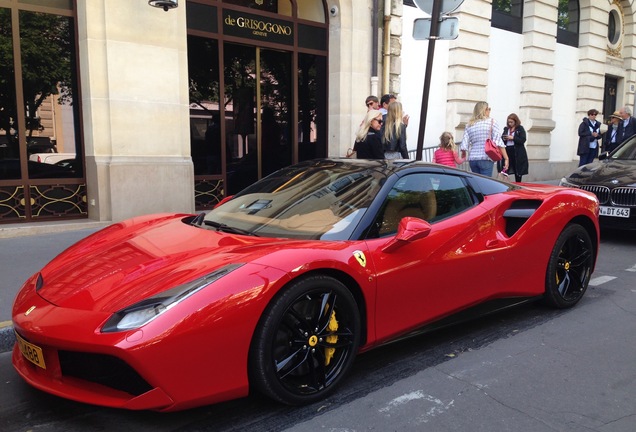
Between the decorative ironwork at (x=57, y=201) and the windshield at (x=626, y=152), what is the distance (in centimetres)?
821

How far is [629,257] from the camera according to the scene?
21.5 ft

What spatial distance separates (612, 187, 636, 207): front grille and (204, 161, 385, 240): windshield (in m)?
4.84

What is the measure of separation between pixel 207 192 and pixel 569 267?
6.27m

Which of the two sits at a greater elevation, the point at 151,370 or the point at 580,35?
the point at 580,35

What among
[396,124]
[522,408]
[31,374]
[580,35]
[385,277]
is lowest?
[522,408]

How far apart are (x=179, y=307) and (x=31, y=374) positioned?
0.92 meters

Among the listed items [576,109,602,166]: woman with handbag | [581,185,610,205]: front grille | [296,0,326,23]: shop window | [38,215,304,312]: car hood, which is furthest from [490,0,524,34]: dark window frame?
[38,215,304,312]: car hood

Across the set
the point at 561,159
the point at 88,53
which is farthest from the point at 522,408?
the point at 561,159

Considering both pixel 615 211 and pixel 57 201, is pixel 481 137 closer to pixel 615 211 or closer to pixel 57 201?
pixel 615 211

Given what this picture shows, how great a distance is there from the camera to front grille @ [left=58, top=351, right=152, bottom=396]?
2348mm

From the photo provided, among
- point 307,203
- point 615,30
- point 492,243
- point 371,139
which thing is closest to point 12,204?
point 371,139

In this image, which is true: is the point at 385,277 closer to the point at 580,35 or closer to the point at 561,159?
the point at 561,159

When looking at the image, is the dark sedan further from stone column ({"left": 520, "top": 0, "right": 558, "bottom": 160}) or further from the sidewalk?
stone column ({"left": 520, "top": 0, "right": 558, "bottom": 160})

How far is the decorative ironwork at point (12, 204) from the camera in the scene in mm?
7227
